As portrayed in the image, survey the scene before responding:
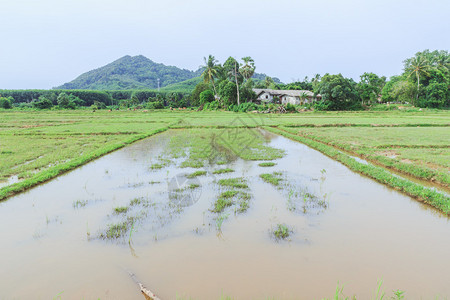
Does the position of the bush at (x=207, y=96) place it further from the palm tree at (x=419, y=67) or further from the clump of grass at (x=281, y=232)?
the clump of grass at (x=281, y=232)

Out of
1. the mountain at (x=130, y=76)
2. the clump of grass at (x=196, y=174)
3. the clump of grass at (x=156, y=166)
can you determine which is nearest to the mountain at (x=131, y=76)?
the mountain at (x=130, y=76)

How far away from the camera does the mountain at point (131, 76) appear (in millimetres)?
141625

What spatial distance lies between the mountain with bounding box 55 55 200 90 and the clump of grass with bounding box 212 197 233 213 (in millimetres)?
Answer: 136532

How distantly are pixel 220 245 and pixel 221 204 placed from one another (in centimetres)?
159

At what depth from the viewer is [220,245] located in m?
4.14

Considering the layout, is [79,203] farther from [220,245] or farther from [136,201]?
[220,245]

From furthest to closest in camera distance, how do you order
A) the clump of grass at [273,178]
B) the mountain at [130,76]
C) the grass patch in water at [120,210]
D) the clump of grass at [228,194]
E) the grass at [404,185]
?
1. the mountain at [130,76]
2. the clump of grass at [273,178]
3. the clump of grass at [228,194]
4. the grass at [404,185]
5. the grass patch in water at [120,210]

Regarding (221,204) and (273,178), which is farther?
(273,178)

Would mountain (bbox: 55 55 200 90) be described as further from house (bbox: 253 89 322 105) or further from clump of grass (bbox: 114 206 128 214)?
clump of grass (bbox: 114 206 128 214)

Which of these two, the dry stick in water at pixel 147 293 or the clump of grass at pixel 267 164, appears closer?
the dry stick in water at pixel 147 293

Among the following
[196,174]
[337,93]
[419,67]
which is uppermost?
[419,67]

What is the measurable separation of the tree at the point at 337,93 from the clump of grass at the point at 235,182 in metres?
37.5

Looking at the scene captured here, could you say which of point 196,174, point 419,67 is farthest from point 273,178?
point 419,67

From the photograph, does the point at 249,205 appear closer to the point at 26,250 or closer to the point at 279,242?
the point at 279,242
